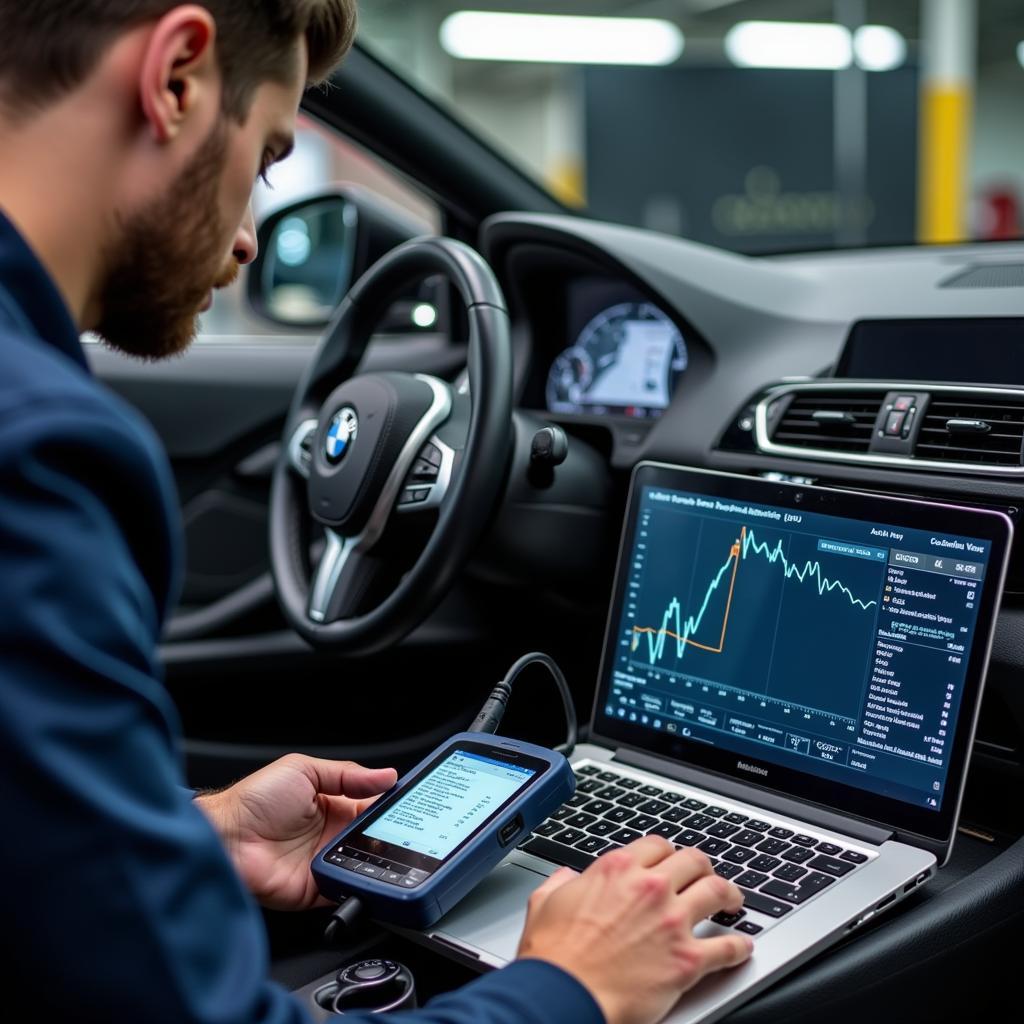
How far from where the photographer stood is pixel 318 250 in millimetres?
2131

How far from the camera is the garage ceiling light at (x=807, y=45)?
9.65 meters

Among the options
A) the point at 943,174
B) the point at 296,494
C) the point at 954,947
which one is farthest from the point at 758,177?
the point at 954,947

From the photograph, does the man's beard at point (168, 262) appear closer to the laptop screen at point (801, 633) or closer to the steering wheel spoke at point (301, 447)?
the laptop screen at point (801, 633)

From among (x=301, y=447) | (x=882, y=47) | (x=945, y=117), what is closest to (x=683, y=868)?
(x=301, y=447)

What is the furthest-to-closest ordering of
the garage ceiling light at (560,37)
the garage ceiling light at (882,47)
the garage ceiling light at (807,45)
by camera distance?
the garage ceiling light at (882,47), the garage ceiling light at (560,37), the garage ceiling light at (807,45)

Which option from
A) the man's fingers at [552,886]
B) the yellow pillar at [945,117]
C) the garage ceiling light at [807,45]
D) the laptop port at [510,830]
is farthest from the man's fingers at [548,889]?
the garage ceiling light at [807,45]

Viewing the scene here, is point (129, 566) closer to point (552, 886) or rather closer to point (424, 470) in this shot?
point (552, 886)

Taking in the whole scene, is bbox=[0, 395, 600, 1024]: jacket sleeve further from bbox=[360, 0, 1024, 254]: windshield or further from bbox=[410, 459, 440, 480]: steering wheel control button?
bbox=[360, 0, 1024, 254]: windshield

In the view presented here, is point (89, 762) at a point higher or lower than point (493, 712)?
higher

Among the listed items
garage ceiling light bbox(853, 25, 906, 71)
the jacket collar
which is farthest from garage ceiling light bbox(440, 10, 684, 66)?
the jacket collar

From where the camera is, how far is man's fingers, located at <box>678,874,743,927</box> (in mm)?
767

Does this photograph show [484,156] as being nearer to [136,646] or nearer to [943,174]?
[136,646]

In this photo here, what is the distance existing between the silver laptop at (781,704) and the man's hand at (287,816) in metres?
0.14

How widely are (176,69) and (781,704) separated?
71 cm
